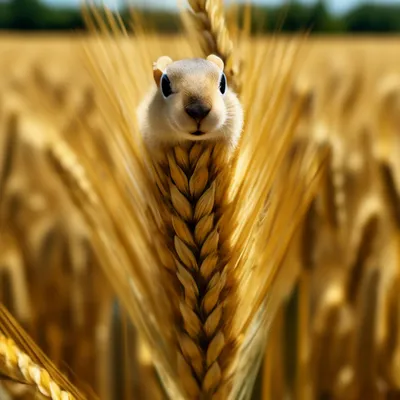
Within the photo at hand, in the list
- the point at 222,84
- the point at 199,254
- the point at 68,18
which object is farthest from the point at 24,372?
the point at 68,18

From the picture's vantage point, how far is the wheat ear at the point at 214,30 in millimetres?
568

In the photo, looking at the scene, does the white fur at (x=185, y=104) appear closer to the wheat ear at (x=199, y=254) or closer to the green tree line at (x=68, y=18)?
the wheat ear at (x=199, y=254)

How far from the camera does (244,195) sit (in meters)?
0.57

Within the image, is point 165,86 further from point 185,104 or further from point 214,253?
point 214,253

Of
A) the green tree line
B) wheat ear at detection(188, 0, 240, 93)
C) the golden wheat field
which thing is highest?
wheat ear at detection(188, 0, 240, 93)

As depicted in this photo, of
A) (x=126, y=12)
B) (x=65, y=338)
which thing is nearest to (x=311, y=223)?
(x=126, y=12)

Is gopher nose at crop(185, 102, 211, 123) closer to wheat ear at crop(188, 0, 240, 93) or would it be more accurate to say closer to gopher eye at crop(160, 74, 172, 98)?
gopher eye at crop(160, 74, 172, 98)

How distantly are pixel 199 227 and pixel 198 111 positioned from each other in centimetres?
13

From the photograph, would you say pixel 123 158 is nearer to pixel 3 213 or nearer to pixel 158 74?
pixel 158 74

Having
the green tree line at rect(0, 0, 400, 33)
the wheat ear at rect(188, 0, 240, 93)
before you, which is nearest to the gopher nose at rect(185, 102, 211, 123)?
the wheat ear at rect(188, 0, 240, 93)

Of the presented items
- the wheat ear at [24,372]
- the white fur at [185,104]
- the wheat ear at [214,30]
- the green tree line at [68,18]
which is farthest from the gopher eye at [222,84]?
the green tree line at [68,18]

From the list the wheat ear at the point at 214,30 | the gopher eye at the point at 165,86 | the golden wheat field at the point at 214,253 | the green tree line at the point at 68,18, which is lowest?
the green tree line at the point at 68,18

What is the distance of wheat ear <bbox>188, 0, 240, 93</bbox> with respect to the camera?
57cm

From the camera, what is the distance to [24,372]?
48 cm
